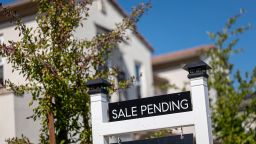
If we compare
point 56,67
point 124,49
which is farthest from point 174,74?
point 56,67

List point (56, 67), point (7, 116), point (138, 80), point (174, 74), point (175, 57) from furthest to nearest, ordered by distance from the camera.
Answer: point (174, 74) < point (175, 57) < point (138, 80) < point (7, 116) < point (56, 67)

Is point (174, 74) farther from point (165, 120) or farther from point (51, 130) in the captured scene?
point (165, 120)

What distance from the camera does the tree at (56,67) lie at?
11.5 meters

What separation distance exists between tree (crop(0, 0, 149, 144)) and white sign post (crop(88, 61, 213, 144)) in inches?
52.9

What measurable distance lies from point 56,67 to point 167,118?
333 centimetres

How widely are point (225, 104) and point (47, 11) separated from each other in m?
7.78

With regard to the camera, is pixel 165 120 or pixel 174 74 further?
pixel 174 74

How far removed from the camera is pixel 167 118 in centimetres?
965

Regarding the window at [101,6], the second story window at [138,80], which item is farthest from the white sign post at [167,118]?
the second story window at [138,80]

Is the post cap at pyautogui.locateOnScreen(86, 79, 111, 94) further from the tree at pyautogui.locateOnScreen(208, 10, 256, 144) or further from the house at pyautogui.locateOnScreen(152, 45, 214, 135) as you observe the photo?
the house at pyautogui.locateOnScreen(152, 45, 214, 135)

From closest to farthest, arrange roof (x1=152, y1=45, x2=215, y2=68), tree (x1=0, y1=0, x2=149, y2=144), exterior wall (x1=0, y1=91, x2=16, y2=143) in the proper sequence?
tree (x1=0, y1=0, x2=149, y2=144) < exterior wall (x1=0, y1=91, x2=16, y2=143) < roof (x1=152, y1=45, x2=215, y2=68)

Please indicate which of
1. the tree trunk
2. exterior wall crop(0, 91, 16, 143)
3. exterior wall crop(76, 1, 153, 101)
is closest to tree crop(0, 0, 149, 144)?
the tree trunk

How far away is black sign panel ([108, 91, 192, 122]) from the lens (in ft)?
31.6

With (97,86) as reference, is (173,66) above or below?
above
